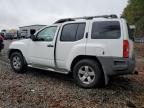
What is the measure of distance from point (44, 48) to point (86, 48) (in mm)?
1713

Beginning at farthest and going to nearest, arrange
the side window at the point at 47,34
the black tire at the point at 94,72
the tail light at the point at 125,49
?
the side window at the point at 47,34
the black tire at the point at 94,72
the tail light at the point at 125,49

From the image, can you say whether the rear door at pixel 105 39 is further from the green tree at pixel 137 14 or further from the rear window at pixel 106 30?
the green tree at pixel 137 14

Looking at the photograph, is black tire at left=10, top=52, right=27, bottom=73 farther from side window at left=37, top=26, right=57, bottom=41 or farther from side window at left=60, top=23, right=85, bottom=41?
side window at left=60, top=23, right=85, bottom=41

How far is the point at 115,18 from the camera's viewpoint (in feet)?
24.9

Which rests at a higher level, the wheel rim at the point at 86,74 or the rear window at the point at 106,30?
the rear window at the point at 106,30

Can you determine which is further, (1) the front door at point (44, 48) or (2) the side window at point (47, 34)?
(2) the side window at point (47, 34)

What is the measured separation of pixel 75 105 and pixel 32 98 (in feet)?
3.61

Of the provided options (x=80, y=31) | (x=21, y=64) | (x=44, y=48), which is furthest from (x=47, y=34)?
(x=21, y=64)

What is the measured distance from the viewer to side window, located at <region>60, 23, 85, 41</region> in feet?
26.4

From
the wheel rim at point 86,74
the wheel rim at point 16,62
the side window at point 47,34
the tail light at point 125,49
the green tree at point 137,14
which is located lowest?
the wheel rim at point 86,74

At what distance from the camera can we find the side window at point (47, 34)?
28.8 ft

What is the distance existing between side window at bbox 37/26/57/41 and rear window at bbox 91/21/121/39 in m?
1.53

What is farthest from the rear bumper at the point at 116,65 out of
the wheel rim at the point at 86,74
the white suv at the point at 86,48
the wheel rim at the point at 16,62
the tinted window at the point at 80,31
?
the wheel rim at the point at 16,62

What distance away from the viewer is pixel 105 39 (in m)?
7.44
